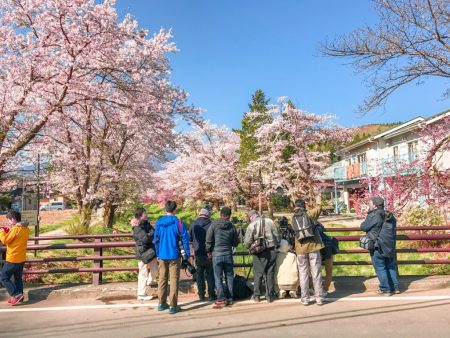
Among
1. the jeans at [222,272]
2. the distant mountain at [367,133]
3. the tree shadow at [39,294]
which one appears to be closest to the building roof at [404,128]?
the distant mountain at [367,133]

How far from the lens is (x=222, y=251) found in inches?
237

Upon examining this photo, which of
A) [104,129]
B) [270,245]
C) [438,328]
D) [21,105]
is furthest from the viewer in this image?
[104,129]

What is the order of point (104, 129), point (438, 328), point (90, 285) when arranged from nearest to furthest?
point (438, 328) < point (90, 285) < point (104, 129)

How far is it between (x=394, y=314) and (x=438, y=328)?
67 cm

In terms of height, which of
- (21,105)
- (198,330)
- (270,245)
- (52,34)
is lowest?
(198,330)

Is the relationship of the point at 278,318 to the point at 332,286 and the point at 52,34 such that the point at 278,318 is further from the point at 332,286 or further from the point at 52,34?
the point at 52,34

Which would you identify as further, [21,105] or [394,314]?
[21,105]

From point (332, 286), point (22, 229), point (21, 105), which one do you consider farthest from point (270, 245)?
point (21, 105)

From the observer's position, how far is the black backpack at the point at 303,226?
595 centimetres

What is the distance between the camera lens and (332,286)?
6.86 metres

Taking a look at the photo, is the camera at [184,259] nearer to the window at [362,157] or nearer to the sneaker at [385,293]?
the sneaker at [385,293]

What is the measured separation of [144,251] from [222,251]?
138 cm

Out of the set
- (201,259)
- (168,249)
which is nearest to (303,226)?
(201,259)

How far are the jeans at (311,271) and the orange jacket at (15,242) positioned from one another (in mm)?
4769
